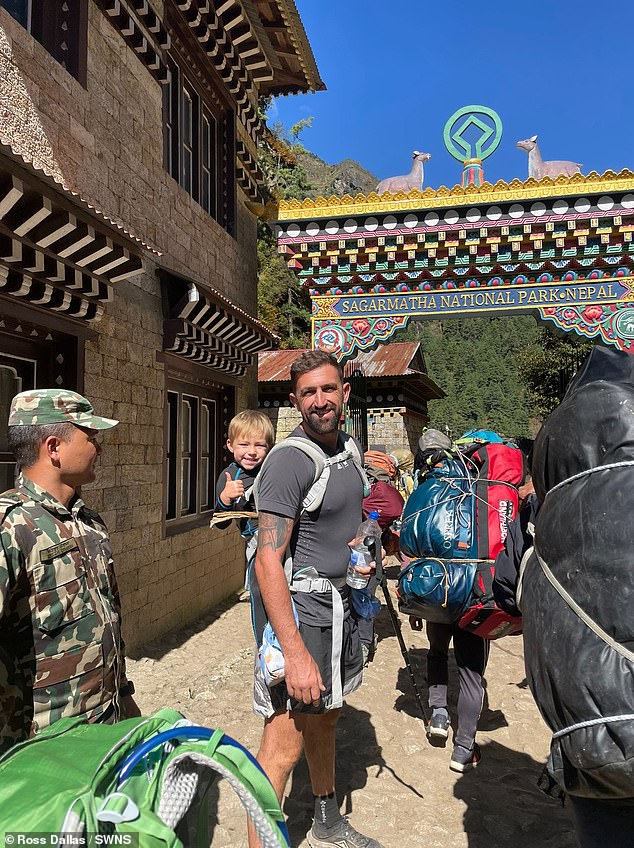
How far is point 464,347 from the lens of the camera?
49938mm

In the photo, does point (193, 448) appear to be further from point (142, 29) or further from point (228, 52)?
point (228, 52)

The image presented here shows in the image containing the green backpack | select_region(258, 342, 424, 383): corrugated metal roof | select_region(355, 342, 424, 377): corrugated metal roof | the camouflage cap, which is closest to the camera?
the green backpack

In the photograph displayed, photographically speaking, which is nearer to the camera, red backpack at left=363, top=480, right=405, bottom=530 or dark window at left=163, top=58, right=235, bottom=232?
red backpack at left=363, top=480, right=405, bottom=530

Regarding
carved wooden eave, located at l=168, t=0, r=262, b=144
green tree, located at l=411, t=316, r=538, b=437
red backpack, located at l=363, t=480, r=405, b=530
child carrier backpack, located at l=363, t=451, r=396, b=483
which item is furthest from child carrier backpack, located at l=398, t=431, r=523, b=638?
green tree, located at l=411, t=316, r=538, b=437

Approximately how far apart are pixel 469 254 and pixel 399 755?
208 inches

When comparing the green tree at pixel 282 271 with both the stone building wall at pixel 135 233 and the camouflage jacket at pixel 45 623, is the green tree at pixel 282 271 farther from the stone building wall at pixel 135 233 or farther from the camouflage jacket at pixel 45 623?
the camouflage jacket at pixel 45 623

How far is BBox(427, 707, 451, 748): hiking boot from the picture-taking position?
3.81 metres

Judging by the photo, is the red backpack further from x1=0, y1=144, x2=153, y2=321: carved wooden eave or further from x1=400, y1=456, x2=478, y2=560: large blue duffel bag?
x1=0, y1=144, x2=153, y2=321: carved wooden eave

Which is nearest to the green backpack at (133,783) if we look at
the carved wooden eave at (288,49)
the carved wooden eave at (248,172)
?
the carved wooden eave at (248,172)

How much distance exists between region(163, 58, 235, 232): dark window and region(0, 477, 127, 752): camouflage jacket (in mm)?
5939

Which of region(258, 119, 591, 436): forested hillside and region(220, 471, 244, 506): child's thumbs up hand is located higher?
region(258, 119, 591, 436): forested hillside

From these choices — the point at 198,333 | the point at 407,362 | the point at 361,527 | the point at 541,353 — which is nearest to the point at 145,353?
the point at 198,333

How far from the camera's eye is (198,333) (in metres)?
6.56

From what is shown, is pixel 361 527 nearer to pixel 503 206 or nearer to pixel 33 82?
pixel 33 82
